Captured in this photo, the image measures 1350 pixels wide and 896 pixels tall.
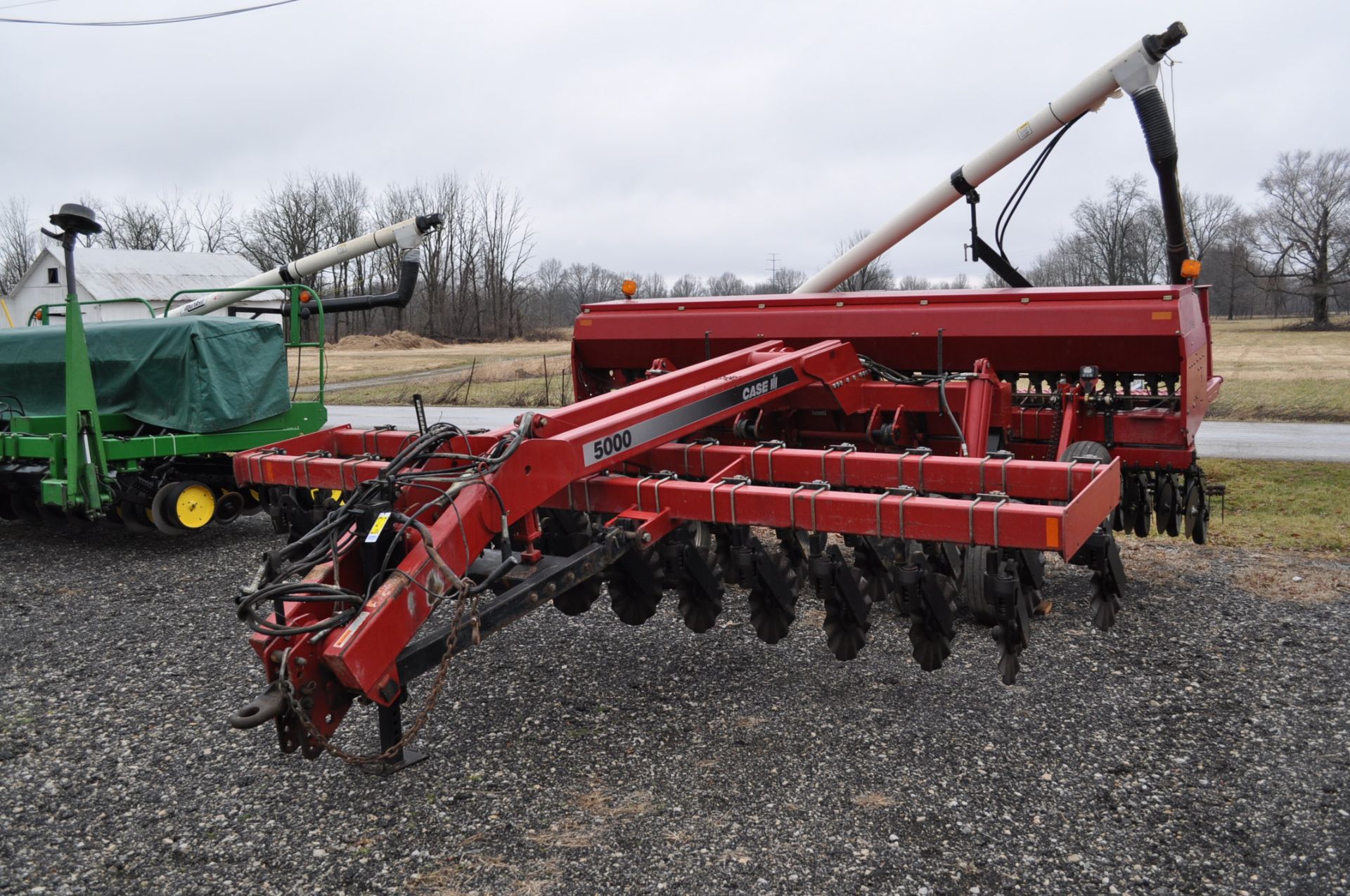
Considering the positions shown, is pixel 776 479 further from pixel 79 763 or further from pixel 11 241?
pixel 11 241

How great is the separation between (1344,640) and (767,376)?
9.91 ft

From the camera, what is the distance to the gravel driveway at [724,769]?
3.15m

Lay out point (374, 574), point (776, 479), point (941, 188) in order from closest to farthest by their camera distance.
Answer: point (374, 574) → point (776, 479) → point (941, 188)

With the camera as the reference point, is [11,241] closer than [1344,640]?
No

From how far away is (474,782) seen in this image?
371cm

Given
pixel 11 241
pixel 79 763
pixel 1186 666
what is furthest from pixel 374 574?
pixel 11 241

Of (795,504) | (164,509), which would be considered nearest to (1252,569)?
(795,504)

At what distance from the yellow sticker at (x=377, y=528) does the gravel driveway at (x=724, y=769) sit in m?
0.96

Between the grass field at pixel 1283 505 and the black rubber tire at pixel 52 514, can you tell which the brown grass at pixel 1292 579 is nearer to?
the grass field at pixel 1283 505

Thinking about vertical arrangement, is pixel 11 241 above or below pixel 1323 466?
above

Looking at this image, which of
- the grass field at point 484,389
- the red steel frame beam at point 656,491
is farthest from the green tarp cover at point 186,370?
the grass field at point 484,389

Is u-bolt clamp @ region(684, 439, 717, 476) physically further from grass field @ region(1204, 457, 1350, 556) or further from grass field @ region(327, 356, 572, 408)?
grass field @ region(327, 356, 572, 408)

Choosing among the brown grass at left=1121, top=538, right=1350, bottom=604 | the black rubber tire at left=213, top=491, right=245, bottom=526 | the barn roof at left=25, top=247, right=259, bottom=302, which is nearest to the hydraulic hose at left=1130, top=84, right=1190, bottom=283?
the brown grass at left=1121, top=538, right=1350, bottom=604

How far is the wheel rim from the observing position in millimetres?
7254
